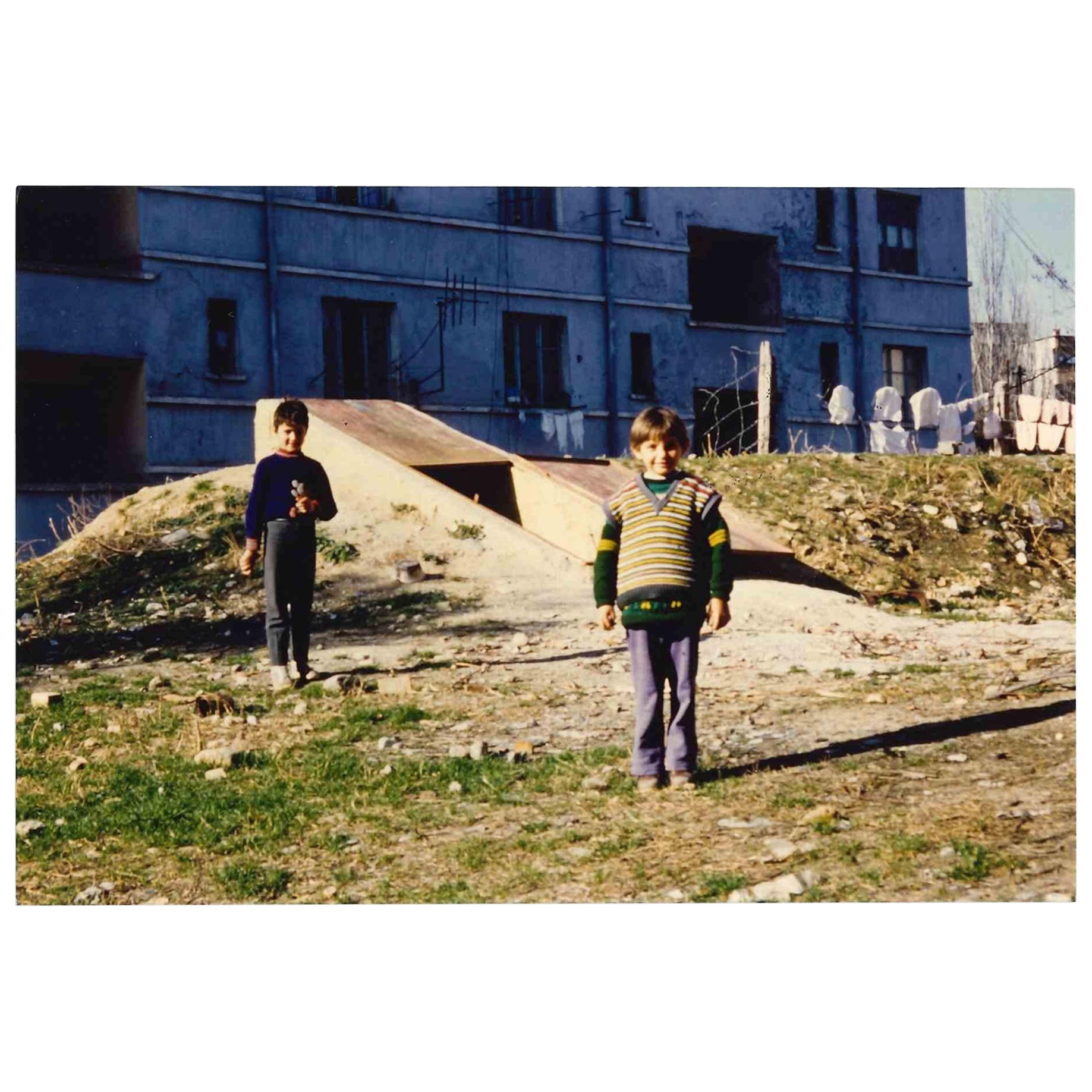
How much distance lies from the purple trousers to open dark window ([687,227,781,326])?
14.1ft

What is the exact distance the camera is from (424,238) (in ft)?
29.9

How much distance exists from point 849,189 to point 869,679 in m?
2.53

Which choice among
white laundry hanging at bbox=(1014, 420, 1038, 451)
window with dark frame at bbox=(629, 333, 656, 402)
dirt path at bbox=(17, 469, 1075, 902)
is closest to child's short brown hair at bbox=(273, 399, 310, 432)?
dirt path at bbox=(17, 469, 1075, 902)

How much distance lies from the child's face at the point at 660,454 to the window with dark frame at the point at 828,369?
450cm

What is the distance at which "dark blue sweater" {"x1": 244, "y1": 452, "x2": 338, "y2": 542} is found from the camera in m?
6.32

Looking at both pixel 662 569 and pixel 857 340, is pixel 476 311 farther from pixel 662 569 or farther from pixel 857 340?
pixel 662 569

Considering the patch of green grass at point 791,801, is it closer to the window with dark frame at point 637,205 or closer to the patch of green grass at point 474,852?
the patch of green grass at point 474,852

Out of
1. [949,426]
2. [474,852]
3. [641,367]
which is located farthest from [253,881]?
[641,367]

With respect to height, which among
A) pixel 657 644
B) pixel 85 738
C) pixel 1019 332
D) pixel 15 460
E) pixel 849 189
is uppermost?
pixel 849 189

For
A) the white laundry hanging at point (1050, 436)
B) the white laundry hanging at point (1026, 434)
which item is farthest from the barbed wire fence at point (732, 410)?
the white laundry hanging at point (1050, 436)

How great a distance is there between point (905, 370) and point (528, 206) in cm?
241

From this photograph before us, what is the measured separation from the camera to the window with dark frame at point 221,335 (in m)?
8.80

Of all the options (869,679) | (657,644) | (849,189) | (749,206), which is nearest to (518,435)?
(749,206)

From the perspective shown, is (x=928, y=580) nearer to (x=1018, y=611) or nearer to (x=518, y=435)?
(x=1018, y=611)
